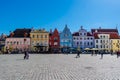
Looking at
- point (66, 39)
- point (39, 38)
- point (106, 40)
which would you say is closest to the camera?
point (39, 38)

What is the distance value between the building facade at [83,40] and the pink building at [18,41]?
735 inches

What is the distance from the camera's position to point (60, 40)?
319ft

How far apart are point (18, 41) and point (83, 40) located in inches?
993

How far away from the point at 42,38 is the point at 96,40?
2116cm

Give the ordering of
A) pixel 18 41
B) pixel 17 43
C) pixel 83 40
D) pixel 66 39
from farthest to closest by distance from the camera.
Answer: pixel 83 40 < pixel 66 39 < pixel 18 41 < pixel 17 43

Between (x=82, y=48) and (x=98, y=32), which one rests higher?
(x=98, y=32)

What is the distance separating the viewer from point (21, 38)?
312 feet

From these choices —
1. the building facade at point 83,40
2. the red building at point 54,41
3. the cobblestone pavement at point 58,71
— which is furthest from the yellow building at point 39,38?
the cobblestone pavement at point 58,71

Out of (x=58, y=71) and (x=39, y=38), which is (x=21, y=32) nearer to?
(x=39, y=38)

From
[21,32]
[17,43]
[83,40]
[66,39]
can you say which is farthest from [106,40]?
[17,43]

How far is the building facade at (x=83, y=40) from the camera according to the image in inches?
3831

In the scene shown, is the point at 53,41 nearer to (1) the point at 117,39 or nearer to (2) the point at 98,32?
(2) the point at 98,32

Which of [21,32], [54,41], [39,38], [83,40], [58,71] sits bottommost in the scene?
[58,71]

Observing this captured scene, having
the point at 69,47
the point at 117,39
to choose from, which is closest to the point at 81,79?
the point at 69,47
